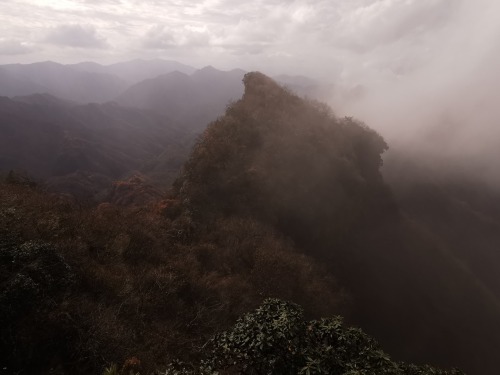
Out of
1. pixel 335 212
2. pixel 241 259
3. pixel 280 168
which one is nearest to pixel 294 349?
pixel 241 259

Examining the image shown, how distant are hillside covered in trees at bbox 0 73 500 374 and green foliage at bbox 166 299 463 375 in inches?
24.8

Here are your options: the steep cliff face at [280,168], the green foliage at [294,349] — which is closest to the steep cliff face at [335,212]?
the steep cliff face at [280,168]

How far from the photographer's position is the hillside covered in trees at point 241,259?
16062 millimetres

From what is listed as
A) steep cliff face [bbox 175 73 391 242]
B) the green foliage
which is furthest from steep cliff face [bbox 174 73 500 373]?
the green foliage

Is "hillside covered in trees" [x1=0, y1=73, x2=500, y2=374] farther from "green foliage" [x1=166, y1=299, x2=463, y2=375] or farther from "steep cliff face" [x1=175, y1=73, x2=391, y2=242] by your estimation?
"green foliage" [x1=166, y1=299, x2=463, y2=375]

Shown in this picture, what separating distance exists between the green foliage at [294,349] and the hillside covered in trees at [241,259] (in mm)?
629

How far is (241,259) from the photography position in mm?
32844

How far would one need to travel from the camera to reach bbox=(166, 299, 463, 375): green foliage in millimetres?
9908

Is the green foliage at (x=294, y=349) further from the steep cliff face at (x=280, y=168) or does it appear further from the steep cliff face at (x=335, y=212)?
the steep cliff face at (x=280, y=168)

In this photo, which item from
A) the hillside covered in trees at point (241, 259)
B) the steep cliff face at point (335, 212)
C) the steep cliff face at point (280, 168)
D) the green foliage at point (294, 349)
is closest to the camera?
the green foliage at point (294, 349)

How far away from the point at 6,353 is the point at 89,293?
5.18 metres

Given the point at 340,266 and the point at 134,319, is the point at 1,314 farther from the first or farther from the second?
the point at 340,266

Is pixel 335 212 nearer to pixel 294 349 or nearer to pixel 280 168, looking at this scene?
pixel 280 168

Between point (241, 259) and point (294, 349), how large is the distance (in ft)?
75.0
